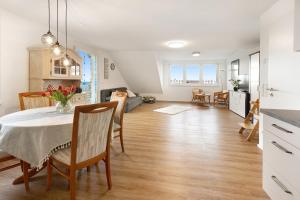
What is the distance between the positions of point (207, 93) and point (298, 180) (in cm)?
868

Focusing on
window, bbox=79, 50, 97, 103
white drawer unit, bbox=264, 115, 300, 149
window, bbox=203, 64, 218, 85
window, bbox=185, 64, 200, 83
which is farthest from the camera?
window, bbox=185, 64, 200, 83

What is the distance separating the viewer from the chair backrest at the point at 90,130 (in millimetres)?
1631

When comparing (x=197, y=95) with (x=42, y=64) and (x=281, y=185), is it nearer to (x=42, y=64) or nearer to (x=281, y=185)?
(x=42, y=64)

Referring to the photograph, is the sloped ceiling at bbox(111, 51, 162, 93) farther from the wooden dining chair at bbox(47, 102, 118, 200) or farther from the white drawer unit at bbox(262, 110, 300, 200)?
the white drawer unit at bbox(262, 110, 300, 200)

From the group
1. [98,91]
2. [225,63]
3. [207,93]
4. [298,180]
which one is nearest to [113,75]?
[98,91]

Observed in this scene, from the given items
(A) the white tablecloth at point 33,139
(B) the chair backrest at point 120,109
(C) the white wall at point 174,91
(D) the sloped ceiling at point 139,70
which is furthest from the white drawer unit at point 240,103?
(A) the white tablecloth at point 33,139

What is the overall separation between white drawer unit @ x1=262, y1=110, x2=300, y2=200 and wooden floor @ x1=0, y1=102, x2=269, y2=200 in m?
0.33

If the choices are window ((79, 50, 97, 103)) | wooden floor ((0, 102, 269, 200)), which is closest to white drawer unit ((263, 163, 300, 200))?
wooden floor ((0, 102, 269, 200))

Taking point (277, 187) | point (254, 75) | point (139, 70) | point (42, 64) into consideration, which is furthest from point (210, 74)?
point (277, 187)

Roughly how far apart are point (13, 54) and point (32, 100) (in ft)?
3.81

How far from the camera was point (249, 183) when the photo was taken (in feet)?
6.95

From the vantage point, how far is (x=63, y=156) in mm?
1796

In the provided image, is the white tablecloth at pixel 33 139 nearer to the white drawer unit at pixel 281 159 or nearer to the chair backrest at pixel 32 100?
the chair backrest at pixel 32 100

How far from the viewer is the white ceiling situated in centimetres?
279
